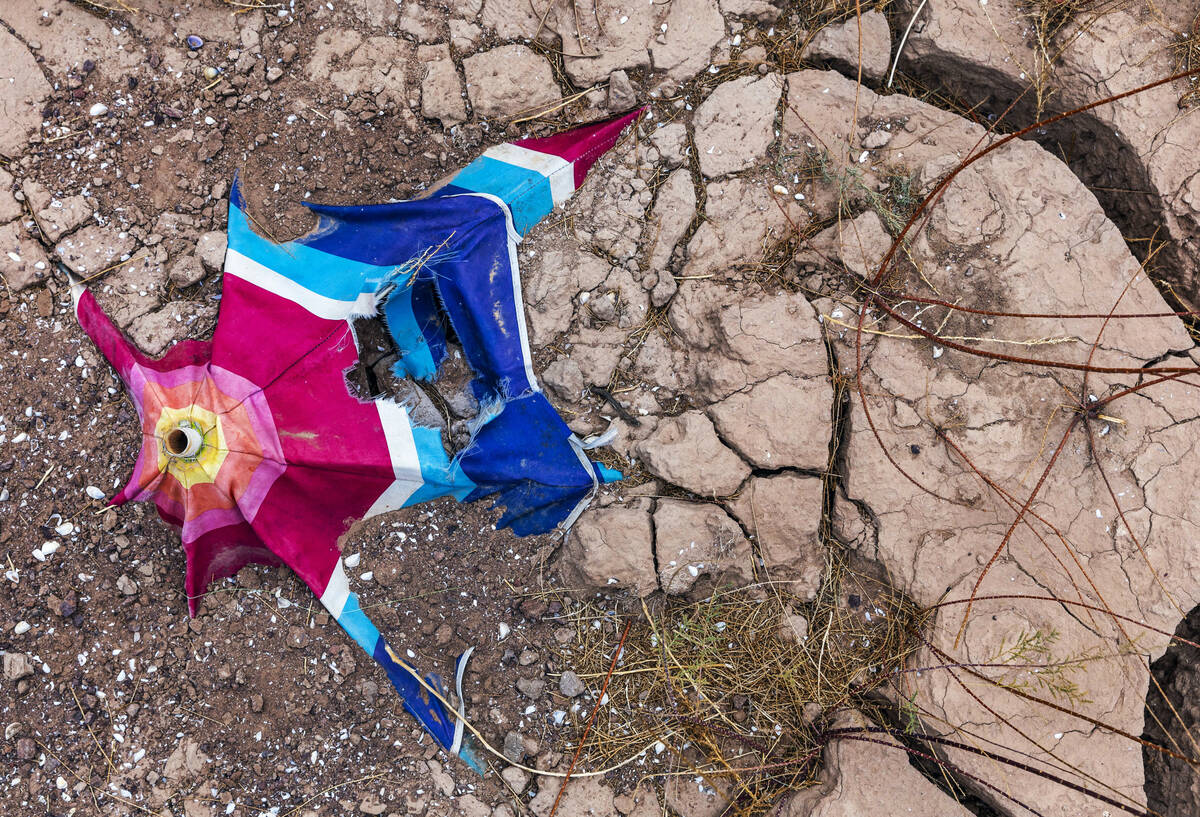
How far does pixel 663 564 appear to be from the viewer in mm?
2256

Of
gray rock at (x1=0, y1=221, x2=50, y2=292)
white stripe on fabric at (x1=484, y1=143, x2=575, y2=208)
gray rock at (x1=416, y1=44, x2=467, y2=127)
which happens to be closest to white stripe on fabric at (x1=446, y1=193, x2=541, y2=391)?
white stripe on fabric at (x1=484, y1=143, x2=575, y2=208)

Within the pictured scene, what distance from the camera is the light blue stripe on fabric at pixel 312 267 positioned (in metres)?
2.27

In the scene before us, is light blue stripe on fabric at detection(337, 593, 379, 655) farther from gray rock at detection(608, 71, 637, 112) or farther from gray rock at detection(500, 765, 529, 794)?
gray rock at detection(608, 71, 637, 112)

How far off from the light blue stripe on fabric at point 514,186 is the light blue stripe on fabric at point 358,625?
1.33m

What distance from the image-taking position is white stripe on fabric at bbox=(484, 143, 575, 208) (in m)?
2.38

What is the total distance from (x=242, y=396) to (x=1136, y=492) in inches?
108

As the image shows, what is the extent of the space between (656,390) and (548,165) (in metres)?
0.82

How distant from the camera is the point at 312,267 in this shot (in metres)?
2.29

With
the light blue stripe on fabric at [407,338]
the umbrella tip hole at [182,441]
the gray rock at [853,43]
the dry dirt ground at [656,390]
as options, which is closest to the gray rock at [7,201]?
the dry dirt ground at [656,390]

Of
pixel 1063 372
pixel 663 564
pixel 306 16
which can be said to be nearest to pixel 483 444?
pixel 663 564

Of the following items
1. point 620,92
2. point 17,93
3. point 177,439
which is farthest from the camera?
point 620,92

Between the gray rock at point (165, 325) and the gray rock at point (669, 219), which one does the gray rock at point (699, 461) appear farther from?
the gray rock at point (165, 325)

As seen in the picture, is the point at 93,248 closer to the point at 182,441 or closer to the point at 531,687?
the point at 182,441

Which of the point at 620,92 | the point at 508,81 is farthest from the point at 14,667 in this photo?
the point at 620,92
